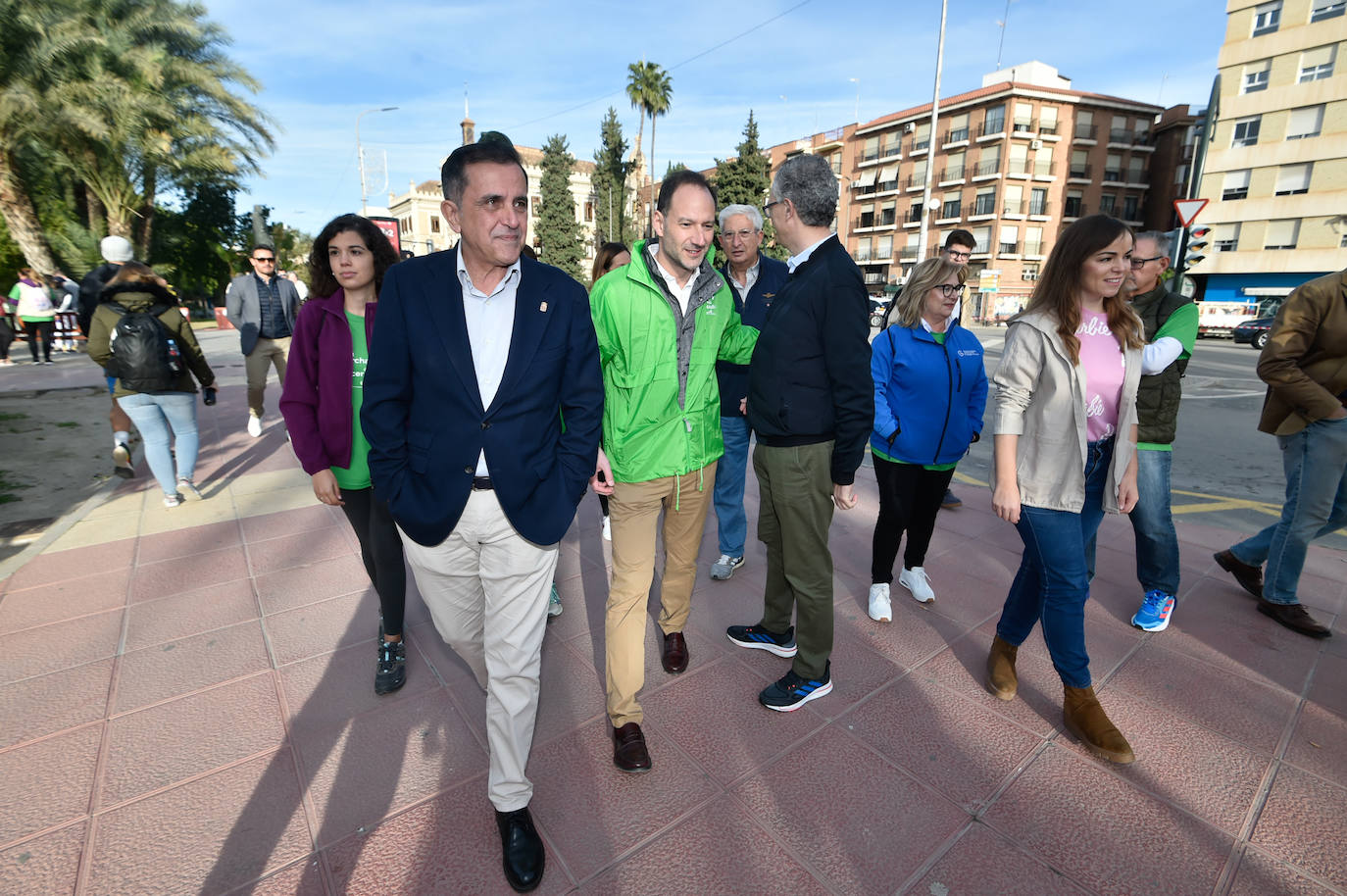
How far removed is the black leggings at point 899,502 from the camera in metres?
3.48

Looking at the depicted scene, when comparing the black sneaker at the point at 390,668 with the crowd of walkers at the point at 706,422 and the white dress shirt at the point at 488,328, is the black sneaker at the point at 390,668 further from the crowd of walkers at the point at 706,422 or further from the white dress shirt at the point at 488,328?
the white dress shirt at the point at 488,328

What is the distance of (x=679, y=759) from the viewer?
7.99 ft

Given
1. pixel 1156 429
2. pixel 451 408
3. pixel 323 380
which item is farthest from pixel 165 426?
pixel 1156 429

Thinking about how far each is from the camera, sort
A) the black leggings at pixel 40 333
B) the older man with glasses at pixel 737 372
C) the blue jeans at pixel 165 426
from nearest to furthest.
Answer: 1. the older man with glasses at pixel 737 372
2. the blue jeans at pixel 165 426
3. the black leggings at pixel 40 333

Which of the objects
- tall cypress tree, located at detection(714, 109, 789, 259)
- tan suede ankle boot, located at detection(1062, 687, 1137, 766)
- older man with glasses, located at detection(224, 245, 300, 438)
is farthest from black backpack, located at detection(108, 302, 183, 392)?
tall cypress tree, located at detection(714, 109, 789, 259)

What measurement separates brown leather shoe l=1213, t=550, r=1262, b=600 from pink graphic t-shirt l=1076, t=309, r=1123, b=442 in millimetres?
2182

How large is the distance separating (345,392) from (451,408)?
109 cm

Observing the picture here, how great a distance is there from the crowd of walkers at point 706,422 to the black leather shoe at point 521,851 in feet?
0.03

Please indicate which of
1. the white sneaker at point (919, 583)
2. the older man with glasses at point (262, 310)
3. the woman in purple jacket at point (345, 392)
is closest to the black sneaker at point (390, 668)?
the woman in purple jacket at point (345, 392)

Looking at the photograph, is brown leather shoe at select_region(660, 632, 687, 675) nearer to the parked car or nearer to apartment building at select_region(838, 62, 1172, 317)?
the parked car

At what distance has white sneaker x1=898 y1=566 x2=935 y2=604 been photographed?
3695mm

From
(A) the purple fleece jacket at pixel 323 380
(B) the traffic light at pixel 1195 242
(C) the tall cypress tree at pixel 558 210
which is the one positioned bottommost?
(A) the purple fleece jacket at pixel 323 380

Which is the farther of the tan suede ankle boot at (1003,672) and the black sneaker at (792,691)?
the tan suede ankle boot at (1003,672)

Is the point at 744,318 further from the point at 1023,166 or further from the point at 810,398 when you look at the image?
the point at 1023,166
